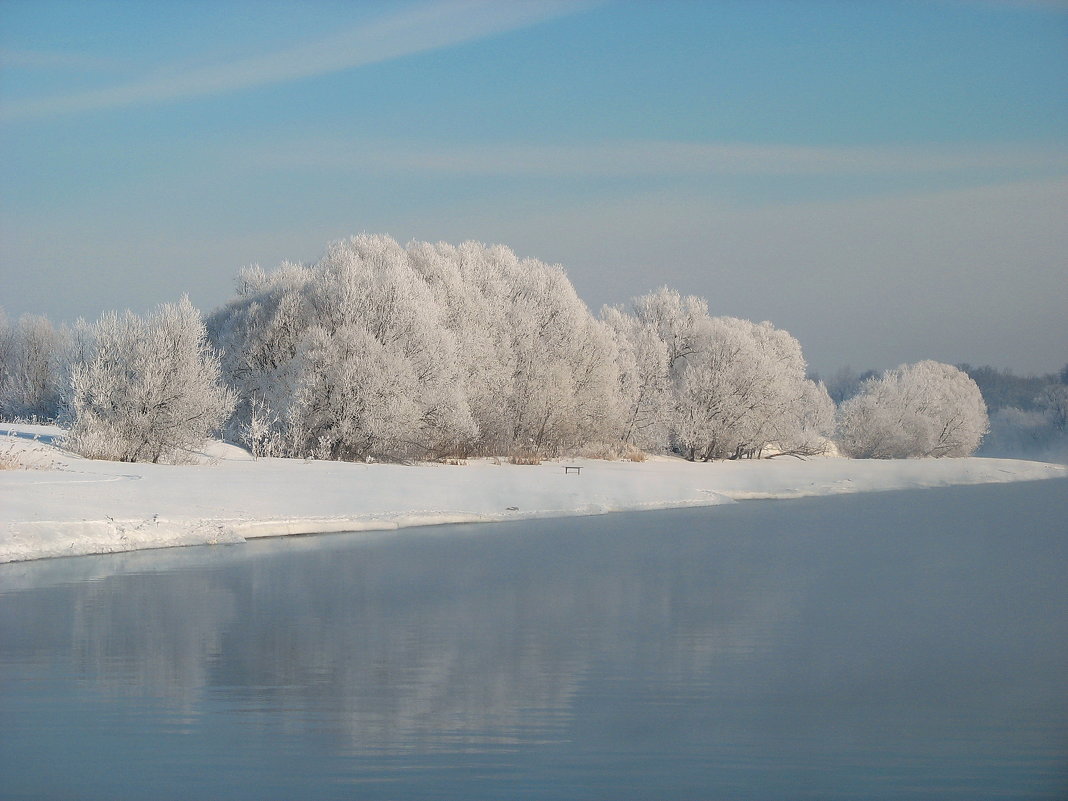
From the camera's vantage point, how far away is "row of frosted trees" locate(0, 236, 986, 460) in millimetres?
32125

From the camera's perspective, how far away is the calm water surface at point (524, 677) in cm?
766

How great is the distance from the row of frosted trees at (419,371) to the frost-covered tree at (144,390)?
0.06 metres

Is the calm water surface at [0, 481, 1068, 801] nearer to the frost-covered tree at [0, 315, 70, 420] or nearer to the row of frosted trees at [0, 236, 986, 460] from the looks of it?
the row of frosted trees at [0, 236, 986, 460]

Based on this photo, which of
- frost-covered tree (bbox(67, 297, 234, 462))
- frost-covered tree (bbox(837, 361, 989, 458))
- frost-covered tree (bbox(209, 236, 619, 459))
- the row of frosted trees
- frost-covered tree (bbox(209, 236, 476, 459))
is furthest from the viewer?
frost-covered tree (bbox(837, 361, 989, 458))

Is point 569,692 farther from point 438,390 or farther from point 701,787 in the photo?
point 438,390

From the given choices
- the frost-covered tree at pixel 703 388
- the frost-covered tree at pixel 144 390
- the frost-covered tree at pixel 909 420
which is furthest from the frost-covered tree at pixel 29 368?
the frost-covered tree at pixel 909 420

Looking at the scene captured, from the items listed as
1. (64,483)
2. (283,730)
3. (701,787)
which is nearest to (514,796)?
(701,787)

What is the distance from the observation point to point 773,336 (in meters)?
70.6

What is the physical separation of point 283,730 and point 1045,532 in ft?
79.6

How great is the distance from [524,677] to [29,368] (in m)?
50.4

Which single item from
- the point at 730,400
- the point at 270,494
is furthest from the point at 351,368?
the point at 730,400

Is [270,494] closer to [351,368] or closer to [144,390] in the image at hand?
[144,390]

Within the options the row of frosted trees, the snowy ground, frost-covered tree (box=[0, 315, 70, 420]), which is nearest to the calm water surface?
the snowy ground

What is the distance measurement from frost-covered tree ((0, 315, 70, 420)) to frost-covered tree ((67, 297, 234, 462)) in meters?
17.2
